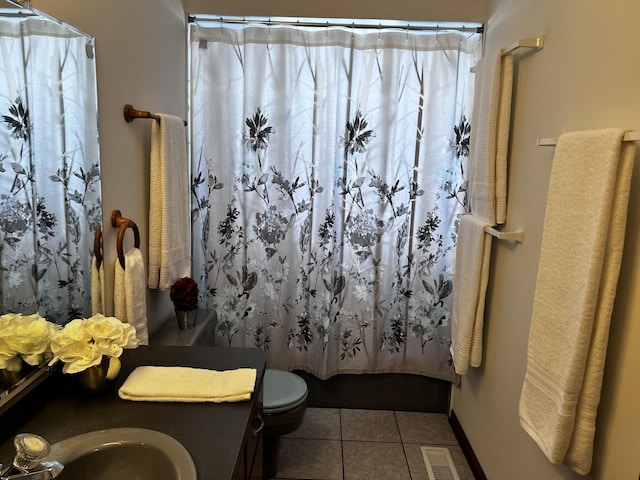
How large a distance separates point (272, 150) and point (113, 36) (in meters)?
0.98

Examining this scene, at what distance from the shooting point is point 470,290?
216 cm

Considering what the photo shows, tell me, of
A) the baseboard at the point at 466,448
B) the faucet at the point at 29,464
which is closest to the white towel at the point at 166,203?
the faucet at the point at 29,464

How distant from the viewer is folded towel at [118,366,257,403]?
1.33 metres

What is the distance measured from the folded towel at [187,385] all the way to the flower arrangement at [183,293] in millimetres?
745

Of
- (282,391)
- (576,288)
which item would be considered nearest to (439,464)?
(282,391)

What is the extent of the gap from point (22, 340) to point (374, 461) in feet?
5.98

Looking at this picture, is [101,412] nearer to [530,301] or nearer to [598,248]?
[598,248]

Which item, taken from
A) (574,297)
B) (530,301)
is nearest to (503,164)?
(530,301)

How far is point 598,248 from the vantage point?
1206mm

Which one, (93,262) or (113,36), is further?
(113,36)

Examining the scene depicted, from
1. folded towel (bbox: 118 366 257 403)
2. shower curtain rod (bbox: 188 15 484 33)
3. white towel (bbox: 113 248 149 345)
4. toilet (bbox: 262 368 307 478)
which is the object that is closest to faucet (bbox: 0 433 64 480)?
folded towel (bbox: 118 366 257 403)

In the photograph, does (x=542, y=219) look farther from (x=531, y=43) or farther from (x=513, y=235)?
(x=531, y=43)

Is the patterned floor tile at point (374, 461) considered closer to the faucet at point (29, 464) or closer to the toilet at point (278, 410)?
the toilet at point (278, 410)

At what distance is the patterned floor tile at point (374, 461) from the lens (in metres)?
2.32
